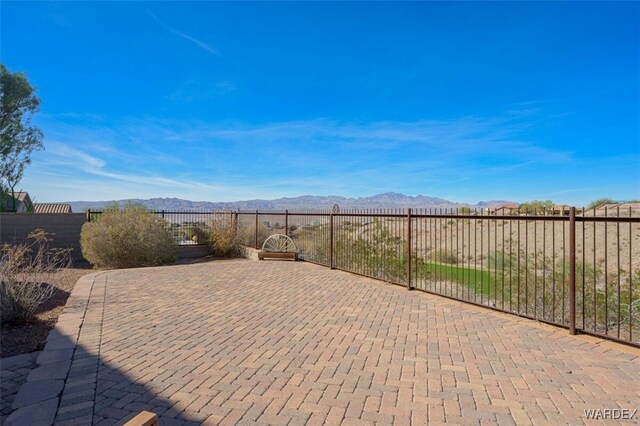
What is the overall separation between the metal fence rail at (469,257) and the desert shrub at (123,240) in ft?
5.73

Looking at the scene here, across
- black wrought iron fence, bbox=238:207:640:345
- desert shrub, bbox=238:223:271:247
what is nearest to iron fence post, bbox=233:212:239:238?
desert shrub, bbox=238:223:271:247

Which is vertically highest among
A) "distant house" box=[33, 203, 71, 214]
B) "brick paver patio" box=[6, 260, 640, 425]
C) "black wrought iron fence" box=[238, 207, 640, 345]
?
"distant house" box=[33, 203, 71, 214]

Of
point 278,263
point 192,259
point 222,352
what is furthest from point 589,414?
point 192,259

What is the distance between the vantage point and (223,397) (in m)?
3.27

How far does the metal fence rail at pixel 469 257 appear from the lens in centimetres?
570

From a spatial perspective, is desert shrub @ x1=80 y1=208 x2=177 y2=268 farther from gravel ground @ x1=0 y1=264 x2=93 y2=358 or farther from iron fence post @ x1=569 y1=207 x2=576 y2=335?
iron fence post @ x1=569 y1=207 x2=576 y2=335

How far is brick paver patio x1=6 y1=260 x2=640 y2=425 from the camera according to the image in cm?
306

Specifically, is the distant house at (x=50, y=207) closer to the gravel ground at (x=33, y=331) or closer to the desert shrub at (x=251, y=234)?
the desert shrub at (x=251, y=234)

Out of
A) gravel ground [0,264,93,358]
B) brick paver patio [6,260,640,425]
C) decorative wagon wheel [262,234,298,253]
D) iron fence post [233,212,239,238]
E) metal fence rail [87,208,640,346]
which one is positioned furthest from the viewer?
iron fence post [233,212,239,238]

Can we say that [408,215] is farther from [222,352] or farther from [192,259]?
[192,259]

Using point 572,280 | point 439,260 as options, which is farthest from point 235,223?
point 572,280

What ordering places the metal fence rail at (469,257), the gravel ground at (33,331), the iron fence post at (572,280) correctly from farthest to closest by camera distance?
the metal fence rail at (469,257), the iron fence post at (572,280), the gravel ground at (33,331)

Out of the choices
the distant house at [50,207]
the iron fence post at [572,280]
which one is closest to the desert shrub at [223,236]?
the iron fence post at [572,280]

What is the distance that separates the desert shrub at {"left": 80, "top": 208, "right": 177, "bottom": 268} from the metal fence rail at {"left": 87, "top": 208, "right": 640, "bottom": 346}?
1.75m
